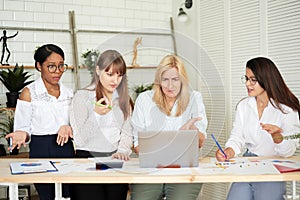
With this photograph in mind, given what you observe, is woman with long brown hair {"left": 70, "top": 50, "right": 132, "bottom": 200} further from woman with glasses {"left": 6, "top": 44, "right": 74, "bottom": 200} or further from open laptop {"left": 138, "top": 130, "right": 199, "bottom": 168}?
open laptop {"left": 138, "top": 130, "right": 199, "bottom": 168}

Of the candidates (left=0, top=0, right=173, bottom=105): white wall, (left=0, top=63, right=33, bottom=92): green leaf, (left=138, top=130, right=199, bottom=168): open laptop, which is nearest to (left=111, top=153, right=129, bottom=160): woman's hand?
(left=138, top=130, right=199, bottom=168): open laptop

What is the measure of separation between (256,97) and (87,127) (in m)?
1.07

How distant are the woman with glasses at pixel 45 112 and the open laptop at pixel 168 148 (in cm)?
61

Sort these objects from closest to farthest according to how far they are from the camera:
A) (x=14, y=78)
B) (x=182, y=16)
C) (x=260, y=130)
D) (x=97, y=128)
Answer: (x=97, y=128) < (x=260, y=130) < (x=14, y=78) < (x=182, y=16)

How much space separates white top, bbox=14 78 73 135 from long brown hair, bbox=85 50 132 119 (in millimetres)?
464

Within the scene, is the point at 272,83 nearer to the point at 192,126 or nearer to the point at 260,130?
the point at 260,130

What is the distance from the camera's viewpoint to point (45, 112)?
272 cm

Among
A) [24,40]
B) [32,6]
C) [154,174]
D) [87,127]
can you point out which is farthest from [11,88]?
[154,174]

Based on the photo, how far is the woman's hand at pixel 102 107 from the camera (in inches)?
93.7

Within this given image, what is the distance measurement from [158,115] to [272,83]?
2.41 feet

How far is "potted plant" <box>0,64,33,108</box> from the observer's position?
3.81m

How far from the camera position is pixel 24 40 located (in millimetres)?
4164

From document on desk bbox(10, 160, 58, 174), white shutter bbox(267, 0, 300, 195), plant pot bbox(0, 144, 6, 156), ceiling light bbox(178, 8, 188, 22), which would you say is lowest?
plant pot bbox(0, 144, 6, 156)

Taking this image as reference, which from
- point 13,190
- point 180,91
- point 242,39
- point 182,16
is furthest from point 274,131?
point 182,16
